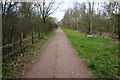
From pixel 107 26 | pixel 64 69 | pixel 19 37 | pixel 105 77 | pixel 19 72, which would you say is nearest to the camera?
pixel 105 77

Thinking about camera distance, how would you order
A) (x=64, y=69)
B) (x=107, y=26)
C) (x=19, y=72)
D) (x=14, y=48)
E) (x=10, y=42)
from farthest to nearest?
(x=107, y=26)
(x=14, y=48)
(x=10, y=42)
(x=64, y=69)
(x=19, y=72)

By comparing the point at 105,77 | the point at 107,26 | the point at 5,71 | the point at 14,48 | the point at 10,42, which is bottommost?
the point at 105,77

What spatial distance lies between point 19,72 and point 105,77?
3463 mm

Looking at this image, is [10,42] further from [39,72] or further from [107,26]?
[107,26]

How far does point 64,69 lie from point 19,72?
1909 mm

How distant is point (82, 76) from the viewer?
10.6 feet

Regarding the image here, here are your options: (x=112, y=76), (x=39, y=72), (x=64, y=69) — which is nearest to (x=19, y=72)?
(x=39, y=72)

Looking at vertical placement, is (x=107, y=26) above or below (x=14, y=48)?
above

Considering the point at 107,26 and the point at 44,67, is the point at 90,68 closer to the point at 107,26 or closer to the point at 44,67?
the point at 44,67

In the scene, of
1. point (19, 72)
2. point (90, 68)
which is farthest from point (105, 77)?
point (19, 72)

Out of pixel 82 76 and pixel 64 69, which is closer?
pixel 82 76

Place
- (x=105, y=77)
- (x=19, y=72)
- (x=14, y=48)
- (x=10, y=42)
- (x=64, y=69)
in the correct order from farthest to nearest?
1. (x=14, y=48)
2. (x=10, y=42)
3. (x=64, y=69)
4. (x=19, y=72)
5. (x=105, y=77)

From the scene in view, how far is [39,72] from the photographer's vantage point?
11.3ft

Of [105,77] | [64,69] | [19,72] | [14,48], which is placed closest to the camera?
[105,77]
